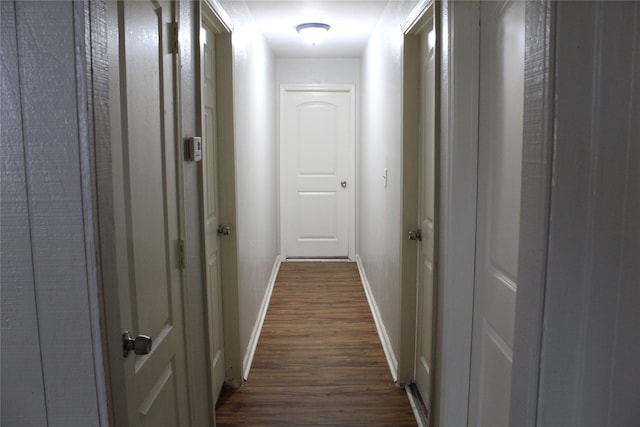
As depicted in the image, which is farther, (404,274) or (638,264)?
(404,274)

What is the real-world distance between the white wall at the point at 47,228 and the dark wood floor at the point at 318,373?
5.41 feet

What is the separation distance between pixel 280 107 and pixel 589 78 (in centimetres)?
496

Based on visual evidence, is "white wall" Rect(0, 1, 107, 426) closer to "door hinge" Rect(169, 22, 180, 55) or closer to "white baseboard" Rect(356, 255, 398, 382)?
"door hinge" Rect(169, 22, 180, 55)

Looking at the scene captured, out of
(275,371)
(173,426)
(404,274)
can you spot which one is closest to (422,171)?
(404,274)

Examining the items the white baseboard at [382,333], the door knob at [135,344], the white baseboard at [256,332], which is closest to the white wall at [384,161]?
the white baseboard at [382,333]

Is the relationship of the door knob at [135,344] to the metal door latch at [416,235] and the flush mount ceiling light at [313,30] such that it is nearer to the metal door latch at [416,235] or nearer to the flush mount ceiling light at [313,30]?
the metal door latch at [416,235]

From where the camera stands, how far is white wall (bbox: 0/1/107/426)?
91 centimetres

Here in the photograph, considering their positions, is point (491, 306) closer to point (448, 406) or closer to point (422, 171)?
point (448, 406)

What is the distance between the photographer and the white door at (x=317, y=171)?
19.0 ft

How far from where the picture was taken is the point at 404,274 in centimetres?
275

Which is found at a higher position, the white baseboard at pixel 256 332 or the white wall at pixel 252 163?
the white wall at pixel 252 163

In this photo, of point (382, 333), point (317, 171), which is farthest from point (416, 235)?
point (317, 171)

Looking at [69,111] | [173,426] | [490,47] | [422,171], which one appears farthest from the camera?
[422,171]

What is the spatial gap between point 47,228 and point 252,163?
272 cm
